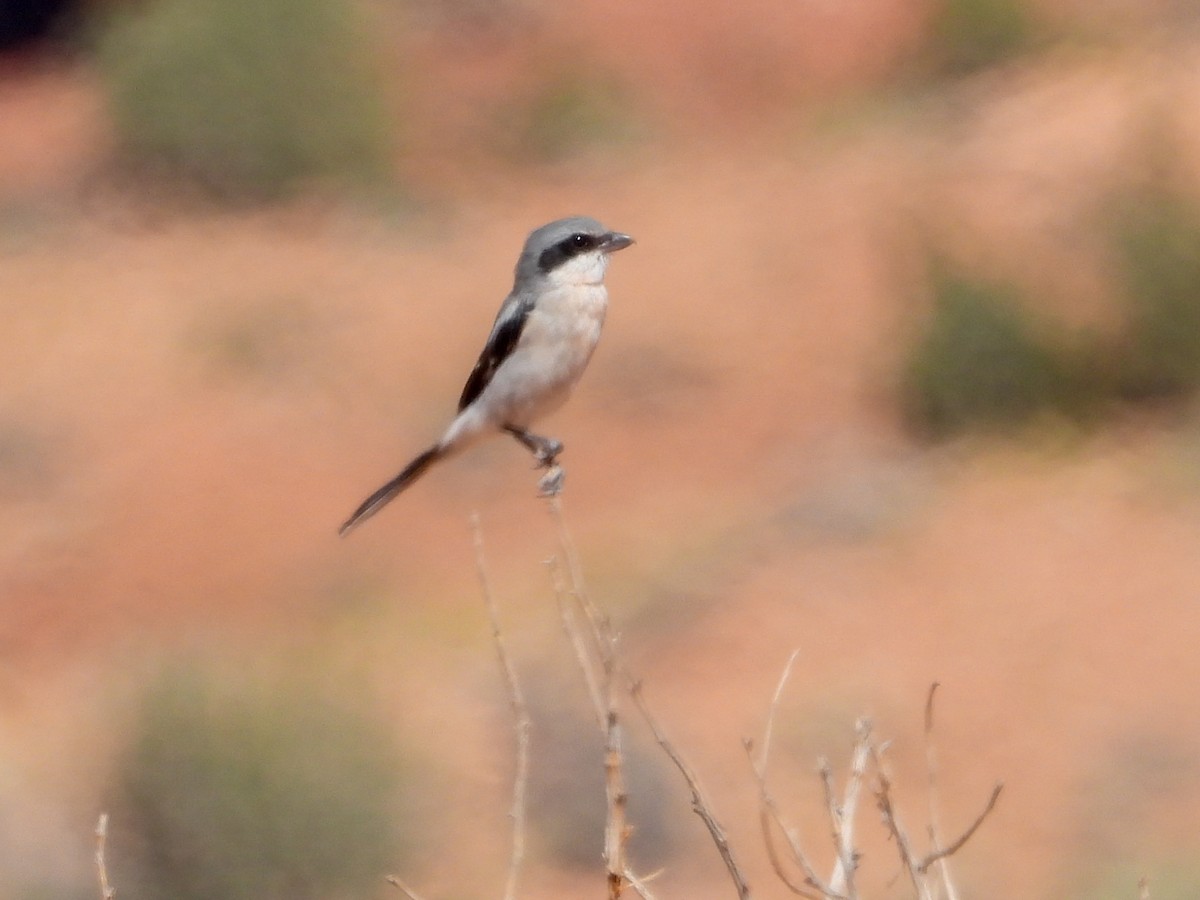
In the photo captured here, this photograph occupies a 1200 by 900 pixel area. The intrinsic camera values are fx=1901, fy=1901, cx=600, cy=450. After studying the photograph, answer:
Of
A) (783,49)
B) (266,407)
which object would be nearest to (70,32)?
(783,49)

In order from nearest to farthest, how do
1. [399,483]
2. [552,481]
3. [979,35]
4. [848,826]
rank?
1. [848,826]
2. [552,481]
3. [399,483]
4. [979,35]

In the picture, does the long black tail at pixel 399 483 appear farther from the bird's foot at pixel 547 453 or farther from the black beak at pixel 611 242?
the black beak at pixel 611 242

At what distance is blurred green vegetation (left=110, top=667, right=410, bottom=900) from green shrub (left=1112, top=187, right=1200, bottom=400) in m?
6.75

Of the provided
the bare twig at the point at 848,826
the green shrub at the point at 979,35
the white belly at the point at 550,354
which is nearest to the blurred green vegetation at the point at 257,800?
the white belly at the point at 550,354

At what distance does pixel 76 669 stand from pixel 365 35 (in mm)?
13294

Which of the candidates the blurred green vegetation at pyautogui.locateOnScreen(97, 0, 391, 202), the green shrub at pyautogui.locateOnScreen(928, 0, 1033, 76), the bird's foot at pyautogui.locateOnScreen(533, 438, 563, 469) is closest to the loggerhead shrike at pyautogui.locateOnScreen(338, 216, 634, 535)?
the bird's foot at pyautogui.locateOnScreen(533, 438, 563, 469)

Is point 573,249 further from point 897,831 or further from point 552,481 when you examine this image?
point 897,831

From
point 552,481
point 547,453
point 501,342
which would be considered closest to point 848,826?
point 552,481

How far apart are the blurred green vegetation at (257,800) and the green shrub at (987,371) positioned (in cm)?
575

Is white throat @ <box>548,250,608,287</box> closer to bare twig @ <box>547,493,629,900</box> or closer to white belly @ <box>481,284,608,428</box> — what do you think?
white belly @ <box>481,284,608,428</box>

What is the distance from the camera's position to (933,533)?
468 inches

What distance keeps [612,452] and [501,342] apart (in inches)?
360

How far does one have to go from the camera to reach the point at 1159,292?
14.0 m

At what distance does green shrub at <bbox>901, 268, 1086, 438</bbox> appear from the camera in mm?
13875
